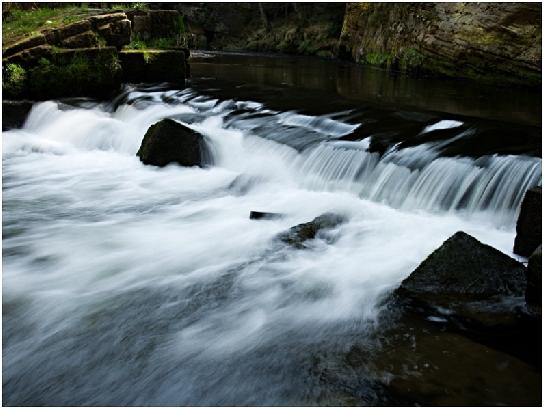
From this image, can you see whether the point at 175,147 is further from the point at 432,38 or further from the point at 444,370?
the point at 432,38

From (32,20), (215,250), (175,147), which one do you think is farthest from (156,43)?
(215,250)

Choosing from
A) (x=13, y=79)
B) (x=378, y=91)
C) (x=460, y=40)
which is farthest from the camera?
(x=460, y=40)

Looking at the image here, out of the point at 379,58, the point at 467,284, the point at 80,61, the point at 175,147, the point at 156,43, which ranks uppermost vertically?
the point at 156,43

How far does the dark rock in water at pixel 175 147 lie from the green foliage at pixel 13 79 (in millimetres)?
3984

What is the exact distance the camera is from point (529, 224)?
425 cm

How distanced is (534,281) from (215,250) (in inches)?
114

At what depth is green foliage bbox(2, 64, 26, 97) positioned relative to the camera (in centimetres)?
996

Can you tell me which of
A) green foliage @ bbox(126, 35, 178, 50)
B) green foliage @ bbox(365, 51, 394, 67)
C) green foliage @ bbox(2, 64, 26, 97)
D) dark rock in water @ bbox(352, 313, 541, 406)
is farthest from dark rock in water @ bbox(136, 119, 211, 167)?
green foliage @ bbox(365, 51, 394, 67)

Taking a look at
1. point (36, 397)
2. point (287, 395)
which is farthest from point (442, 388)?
point (36, 397)

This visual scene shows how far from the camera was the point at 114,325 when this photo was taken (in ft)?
12.3

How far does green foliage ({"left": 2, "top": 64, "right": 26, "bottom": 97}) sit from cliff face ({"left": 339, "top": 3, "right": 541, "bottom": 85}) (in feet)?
36.3

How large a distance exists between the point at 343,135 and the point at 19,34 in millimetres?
7650

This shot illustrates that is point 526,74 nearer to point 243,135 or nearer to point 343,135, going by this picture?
point 343,135

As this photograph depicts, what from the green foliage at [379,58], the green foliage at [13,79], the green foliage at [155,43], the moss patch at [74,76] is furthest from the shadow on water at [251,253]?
the green foliage at [379,58]
